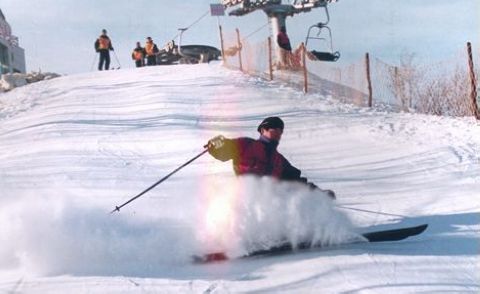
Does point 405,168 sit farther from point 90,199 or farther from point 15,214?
point 15,214

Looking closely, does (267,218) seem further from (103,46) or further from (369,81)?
(103,46)

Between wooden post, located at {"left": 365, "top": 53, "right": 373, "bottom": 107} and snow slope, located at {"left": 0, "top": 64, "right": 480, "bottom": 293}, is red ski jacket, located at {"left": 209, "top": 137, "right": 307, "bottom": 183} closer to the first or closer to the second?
snow slope, located at {"left": 0, "top": 64, "right": 480, "bottom": 293}

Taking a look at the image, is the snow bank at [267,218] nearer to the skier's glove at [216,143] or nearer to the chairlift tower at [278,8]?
the skier's glove at [216,143]

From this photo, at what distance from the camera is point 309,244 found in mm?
6414

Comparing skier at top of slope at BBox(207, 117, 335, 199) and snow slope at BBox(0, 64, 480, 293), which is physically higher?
skier at top of slope at BBox(207, 117, 335, 199)

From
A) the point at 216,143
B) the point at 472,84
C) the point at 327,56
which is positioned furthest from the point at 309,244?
the point at 327,56

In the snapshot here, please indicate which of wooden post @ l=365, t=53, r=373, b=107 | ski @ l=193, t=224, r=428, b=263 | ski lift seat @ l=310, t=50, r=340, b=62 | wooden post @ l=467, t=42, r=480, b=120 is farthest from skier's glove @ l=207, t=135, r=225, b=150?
ski lift seat @ l=310, t=50, r=340, b=62

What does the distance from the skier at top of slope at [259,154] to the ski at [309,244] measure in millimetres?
556

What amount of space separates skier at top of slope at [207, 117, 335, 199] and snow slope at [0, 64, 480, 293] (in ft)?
0.54

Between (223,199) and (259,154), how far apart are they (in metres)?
0.56

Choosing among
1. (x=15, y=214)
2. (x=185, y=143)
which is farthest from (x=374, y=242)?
(x=185, y=143)

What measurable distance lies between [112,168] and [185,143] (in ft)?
6.76

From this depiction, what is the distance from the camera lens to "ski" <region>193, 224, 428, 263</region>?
6.08 meters

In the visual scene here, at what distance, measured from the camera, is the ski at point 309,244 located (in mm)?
6082
